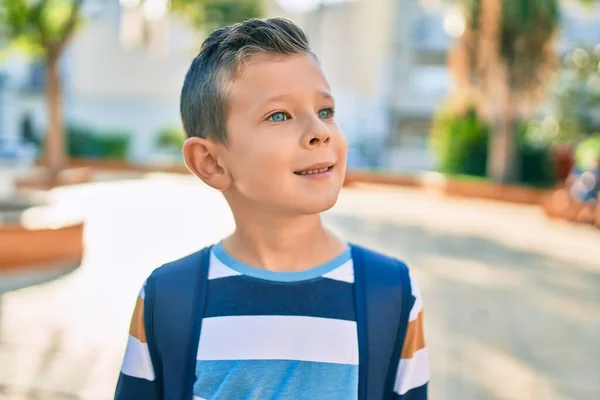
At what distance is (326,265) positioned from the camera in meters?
1.47

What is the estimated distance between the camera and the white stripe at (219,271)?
1.46m

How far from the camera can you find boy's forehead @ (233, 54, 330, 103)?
140cm

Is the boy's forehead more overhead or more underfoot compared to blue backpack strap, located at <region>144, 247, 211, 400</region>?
more overhead

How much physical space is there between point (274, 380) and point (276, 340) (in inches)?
2.8

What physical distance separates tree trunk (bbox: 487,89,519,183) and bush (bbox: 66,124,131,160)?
14.9m

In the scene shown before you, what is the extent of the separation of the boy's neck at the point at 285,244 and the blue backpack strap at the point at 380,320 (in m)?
0.08

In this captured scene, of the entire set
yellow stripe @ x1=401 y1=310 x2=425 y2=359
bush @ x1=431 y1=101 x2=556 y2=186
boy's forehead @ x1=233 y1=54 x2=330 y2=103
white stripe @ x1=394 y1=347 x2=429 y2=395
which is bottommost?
bush @ x1=431 y1=101 x2=556 y2=186

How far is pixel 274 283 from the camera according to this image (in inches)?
56.7

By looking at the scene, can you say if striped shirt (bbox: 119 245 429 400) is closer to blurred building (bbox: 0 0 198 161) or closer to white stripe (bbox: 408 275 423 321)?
white stripe (bbox: 408 275 423 321)

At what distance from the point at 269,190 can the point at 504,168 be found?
18.0 metres

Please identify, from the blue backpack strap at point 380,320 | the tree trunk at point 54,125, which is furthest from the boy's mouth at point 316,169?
the tree trunk at point 54,125

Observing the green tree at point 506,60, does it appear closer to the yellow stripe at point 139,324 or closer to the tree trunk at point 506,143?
the tree trunk at point 506,143

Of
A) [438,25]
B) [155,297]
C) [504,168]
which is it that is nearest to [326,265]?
[155,297]

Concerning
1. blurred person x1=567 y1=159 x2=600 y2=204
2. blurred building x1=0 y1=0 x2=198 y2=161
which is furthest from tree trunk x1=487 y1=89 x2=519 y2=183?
blurred building x1=0 y1=0 x2=198 y2=161
